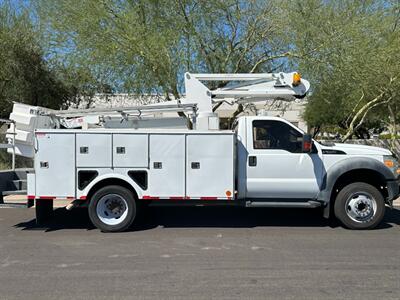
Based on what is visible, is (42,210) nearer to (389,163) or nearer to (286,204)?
(286,204)

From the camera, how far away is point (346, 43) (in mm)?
13562

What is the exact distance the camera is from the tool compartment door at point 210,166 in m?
8.34

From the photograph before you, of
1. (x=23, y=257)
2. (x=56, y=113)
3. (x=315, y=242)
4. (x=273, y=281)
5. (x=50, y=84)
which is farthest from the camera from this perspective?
(x=50, y=84)

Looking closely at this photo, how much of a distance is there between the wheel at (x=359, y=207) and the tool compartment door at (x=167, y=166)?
2.89 metres

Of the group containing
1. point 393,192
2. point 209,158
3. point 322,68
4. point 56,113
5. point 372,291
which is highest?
point 322,68

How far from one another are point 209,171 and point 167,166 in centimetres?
76

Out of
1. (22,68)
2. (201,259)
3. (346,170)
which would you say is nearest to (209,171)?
(201,259)

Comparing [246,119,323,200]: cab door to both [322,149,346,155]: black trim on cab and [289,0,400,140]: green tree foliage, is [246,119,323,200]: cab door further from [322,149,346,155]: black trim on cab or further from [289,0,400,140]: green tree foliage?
[289,0,400,140]: green tree foliage

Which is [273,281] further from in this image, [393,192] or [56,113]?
[56,113]

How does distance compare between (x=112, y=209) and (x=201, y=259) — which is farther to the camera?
(x=112, y=209)

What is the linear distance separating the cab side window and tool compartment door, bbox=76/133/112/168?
8.77 feet

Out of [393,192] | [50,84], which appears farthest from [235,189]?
[50,84]

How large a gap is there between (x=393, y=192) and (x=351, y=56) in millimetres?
6226

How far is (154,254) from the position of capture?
6.89 meters
